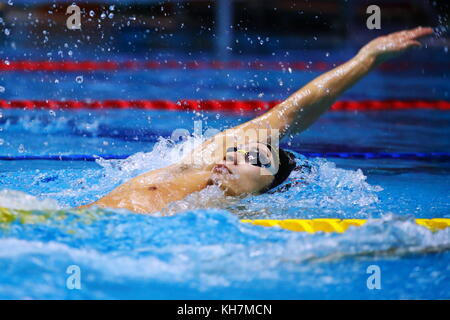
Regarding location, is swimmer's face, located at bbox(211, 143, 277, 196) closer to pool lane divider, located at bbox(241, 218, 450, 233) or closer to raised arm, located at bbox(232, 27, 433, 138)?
pool lane divider, located at bbox(241, 218, 450, 233)

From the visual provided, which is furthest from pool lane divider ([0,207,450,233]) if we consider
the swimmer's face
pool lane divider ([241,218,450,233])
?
the swimmer's face

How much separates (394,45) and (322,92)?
39cm

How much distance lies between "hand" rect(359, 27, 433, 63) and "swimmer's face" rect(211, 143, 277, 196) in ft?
2.61

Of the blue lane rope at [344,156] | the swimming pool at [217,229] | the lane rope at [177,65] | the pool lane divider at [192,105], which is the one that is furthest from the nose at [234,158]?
the lane rope at [177,65]

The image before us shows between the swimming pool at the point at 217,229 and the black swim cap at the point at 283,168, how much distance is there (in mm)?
59

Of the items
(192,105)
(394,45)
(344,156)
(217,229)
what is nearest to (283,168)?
(217,229)

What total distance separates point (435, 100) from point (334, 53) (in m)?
2.85

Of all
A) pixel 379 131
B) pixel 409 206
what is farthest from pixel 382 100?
pixel 409 206

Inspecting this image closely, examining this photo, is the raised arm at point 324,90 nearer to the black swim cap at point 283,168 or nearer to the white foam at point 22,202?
the black swim cap at point 283,168

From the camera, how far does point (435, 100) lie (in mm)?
5246

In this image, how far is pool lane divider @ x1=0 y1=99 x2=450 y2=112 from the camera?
4684 millimetres

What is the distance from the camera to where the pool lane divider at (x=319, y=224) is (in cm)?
217

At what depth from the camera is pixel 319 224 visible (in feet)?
7.25

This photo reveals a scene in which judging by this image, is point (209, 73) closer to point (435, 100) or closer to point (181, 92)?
point (181, 92)
